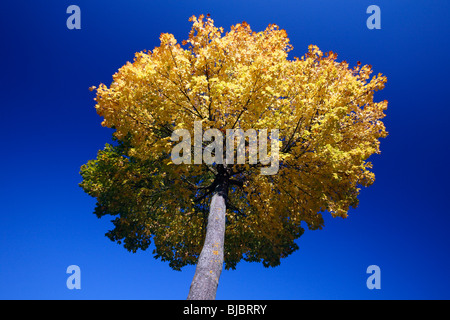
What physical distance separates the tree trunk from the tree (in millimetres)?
24

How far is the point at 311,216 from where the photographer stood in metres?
7.69

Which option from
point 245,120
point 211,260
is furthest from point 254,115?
point 211,260

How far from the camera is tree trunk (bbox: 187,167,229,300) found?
209 inches

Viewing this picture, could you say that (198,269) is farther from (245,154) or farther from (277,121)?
(277,121)

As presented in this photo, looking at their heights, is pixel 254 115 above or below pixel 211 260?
above

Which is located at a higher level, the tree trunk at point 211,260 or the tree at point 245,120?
the tree at point 245,120

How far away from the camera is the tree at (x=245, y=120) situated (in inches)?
245

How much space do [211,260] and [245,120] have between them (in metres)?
3.65

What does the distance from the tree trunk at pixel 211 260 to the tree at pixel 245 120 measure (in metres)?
0.02

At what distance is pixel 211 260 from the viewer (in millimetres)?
5855

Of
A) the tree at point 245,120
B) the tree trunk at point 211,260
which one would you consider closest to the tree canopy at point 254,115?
the tree at point 245,120

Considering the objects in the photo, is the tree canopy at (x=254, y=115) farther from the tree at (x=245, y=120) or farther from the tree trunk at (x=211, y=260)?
the tree trunk at (x=211, y=260)

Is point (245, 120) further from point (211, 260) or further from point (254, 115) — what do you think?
point (211, 260)
